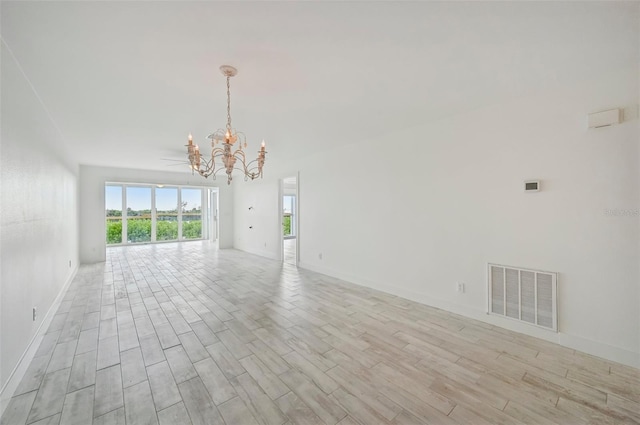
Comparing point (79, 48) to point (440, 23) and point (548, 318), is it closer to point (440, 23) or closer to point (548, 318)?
point (440, 23)

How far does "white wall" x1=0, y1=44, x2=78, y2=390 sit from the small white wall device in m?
4.83

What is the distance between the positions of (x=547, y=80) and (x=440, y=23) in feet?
5.04

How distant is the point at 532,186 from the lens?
2.66 m

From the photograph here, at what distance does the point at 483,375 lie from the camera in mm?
2037

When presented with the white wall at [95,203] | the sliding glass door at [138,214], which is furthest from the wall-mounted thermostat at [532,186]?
the sliding glass door at [138,214]

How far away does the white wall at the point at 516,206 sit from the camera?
223cm

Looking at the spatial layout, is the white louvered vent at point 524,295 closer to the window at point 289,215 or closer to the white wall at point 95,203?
the white wall at point 95,203

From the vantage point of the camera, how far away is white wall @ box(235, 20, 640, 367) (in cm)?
223

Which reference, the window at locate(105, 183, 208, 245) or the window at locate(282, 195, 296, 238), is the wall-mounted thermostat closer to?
the window at locate(105, 183, 208, 245)

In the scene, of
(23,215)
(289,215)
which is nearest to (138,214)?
(289,215)

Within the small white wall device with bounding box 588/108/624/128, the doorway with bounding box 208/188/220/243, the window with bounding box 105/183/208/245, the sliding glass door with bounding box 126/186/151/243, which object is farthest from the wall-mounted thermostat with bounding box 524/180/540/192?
the sliding glass door with bounding box 126/186/151/243

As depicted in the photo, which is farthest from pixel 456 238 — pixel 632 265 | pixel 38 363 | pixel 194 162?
pixel 38 363

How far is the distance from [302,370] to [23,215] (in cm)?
279

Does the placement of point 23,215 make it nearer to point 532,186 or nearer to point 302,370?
point 302,370
